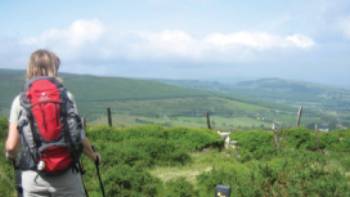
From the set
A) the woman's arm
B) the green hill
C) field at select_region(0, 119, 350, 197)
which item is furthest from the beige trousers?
the green hill

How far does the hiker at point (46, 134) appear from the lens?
4.32 metres

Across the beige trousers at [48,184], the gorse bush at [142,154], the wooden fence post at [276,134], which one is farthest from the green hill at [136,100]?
the beige trousers at [48,184]

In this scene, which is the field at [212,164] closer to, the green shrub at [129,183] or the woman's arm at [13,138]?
the green shrub at [129,183]

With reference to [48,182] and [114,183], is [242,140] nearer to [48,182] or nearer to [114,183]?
[114,183]

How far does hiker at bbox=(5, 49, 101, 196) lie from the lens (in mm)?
4320

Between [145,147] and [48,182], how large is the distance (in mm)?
11986

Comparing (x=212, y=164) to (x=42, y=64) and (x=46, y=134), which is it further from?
(x=46, y=134)

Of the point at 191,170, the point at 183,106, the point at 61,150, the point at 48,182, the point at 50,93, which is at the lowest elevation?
the point at 183,106

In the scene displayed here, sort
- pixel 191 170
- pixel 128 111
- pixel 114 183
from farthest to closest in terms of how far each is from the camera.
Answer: pixel 128 111 < pixel 191 170 < pixel 114 183

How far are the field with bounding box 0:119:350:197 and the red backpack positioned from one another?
175 inches

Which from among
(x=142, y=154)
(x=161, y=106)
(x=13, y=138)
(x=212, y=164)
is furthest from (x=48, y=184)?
(x=161, y=106)

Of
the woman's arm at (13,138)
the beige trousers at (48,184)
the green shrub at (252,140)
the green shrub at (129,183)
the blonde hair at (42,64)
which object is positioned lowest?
the green shrub at (252,140)

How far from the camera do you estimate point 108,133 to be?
20.5 m

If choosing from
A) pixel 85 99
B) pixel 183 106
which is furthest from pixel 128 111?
pixel 85 99
